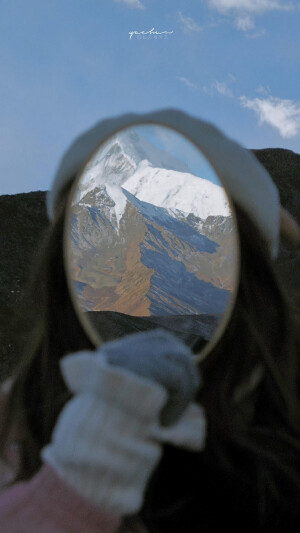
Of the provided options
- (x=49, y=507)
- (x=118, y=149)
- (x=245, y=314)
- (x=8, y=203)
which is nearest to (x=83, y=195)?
(x=118, y=149)

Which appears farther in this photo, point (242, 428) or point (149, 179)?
point (149, 179)

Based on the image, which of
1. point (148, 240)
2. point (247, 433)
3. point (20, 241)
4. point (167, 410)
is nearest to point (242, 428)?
point (247, 433)

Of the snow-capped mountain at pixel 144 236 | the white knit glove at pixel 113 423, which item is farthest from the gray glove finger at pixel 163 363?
the snow-capped mountain at pixel 144 236

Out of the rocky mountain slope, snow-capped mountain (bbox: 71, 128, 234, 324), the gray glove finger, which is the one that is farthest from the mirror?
the rocky mountain slope

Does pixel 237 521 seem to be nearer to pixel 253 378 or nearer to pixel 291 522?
pixel 291 522

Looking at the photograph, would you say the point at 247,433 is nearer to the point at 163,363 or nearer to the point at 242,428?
the point at 242,428

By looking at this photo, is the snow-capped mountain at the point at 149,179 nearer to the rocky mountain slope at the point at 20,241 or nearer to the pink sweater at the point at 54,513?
the pink sweater at the point at 54,513
